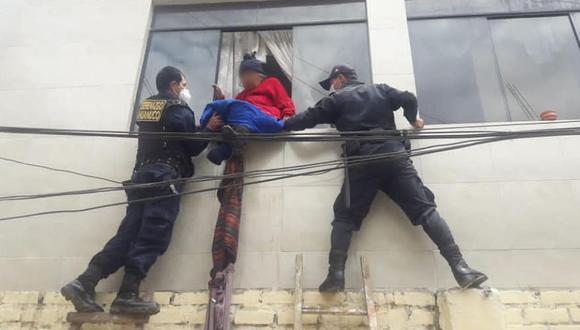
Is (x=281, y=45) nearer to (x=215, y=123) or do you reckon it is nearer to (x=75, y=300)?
(x=215, y=123)

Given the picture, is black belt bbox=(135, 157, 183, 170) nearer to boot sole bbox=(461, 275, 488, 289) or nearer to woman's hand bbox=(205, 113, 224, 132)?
woman's hand bbox=(205, 113, 224, 132)

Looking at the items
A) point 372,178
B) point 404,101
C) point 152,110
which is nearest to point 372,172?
point 372,178

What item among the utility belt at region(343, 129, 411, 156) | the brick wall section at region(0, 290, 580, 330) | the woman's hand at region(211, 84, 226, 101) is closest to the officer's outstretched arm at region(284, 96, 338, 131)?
the utility belt at region(343, 129, 411, 156)

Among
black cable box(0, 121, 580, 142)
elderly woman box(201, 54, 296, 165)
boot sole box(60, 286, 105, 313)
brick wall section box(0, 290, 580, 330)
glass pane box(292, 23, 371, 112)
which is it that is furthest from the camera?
glass pane box(292, 23, 371, 112)

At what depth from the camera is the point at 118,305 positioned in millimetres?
3281

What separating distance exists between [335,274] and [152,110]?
78.7 inches

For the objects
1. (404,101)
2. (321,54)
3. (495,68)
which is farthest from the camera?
(321,54)

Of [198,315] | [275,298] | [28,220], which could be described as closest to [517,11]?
[275,298]

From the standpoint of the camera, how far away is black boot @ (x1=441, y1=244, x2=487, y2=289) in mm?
3051

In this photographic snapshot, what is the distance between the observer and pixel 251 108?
3.97 meters

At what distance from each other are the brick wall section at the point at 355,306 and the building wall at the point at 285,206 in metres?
0.11

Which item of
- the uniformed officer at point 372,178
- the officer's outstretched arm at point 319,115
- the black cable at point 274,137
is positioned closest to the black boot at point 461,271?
the uniformed officer at point 372,178

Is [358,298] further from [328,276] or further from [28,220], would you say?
[28,220]

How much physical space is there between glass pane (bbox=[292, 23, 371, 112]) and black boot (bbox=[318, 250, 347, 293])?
1671mm
